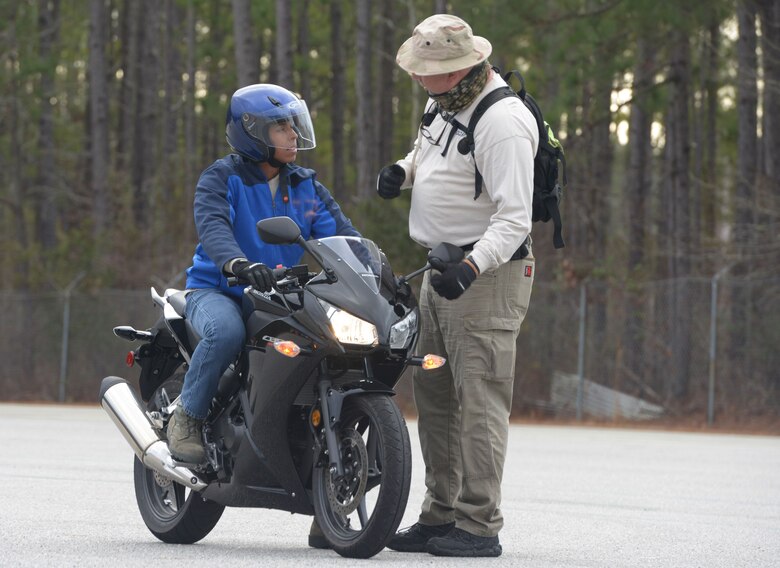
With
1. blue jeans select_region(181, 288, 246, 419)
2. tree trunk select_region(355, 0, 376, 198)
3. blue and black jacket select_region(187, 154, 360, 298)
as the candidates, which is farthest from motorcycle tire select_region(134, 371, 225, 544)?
tree trunk select_region(355, 0, 376, 198)

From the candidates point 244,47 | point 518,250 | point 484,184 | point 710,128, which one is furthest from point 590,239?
point 484,184

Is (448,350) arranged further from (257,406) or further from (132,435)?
(132,435)

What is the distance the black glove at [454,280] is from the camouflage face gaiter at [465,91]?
798mm

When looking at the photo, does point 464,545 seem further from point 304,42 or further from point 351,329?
point 304,42

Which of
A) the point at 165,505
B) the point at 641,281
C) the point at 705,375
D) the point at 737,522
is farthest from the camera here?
the point at 641,281

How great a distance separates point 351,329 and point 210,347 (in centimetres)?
74

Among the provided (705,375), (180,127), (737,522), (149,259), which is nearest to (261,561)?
(737,522)

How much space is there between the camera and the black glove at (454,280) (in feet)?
20.3

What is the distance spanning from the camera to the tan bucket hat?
6477 millimetres

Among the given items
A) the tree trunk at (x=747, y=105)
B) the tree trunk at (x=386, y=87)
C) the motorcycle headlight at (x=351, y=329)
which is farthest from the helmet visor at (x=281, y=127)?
the tree trunk at (x=386, y=87)

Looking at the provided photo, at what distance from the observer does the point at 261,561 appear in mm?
6074

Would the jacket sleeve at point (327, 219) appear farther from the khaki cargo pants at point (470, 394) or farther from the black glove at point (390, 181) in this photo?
the khaki cargo pants at point (470, 394)

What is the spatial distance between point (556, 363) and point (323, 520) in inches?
637

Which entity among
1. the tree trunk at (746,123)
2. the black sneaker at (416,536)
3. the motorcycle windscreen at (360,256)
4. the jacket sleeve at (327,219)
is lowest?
the black sneaker at (416,536)
